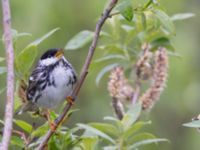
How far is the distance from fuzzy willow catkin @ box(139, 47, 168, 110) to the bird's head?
66 cm

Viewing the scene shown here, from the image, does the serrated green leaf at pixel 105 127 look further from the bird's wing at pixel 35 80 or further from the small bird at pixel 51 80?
the bird's wing at pixel 35 80

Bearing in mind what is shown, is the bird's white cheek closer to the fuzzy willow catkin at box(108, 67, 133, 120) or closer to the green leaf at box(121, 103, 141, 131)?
the fuzzy willow catkin at box(108, 67, 133, 120)

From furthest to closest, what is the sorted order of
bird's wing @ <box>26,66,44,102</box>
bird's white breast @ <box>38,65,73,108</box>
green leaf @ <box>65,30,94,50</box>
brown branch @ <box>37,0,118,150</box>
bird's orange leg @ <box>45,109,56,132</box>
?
bird's wing @ <box>26,66,44,102</box> < bird's white breast @ <box>38,65,73,108</box> < green leaf @ <box>65,30,94,50</box> < bird's orange leg @ <box>45,109,56,132</box> < brown branch @ <box>37,0,118,150</box>

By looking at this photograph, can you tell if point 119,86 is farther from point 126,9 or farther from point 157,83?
point 126,9

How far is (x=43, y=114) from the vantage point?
2969mm

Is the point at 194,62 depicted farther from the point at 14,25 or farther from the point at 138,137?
the point at 138,137

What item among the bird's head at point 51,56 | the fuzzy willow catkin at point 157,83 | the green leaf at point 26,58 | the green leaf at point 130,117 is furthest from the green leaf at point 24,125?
the bird's head at point 51,56

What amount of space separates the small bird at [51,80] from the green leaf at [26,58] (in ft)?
2.25

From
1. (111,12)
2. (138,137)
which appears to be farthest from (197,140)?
(111,12)

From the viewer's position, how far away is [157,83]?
3.25 metres

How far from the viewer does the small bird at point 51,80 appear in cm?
357

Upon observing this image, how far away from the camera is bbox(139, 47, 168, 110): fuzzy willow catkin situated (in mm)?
3238

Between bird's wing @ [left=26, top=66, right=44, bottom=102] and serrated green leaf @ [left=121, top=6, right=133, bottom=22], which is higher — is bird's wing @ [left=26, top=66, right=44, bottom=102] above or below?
below

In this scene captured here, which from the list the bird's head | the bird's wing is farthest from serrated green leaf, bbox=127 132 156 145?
the bird's head
